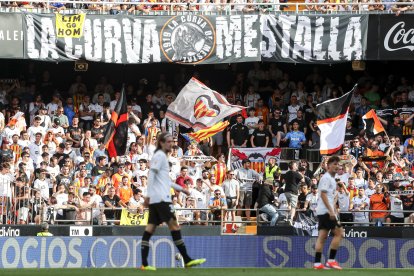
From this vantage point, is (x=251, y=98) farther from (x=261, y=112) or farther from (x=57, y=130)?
(x=57, y=130)

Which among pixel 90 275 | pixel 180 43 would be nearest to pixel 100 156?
pixel 180 43

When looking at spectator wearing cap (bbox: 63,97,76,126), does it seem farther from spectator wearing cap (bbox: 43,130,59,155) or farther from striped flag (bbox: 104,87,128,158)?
striped flag (bbox: 104,87,128,158)

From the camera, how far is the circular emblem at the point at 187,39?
3241 cm

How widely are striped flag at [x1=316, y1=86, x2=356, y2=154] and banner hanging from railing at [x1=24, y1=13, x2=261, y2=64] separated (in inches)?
127

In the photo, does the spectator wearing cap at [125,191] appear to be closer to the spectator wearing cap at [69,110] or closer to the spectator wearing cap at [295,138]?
the spectator wearing cap at [69,110]

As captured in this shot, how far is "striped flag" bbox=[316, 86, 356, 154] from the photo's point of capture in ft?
97.8

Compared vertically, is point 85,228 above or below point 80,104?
below

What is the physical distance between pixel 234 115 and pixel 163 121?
2200 mm

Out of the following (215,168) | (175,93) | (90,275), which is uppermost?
(175,93)

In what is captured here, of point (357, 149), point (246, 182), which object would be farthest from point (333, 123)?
point (246, 182)

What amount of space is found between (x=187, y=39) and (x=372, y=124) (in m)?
5.82

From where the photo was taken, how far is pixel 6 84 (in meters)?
34.2

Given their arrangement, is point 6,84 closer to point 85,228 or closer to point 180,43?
point 180,43

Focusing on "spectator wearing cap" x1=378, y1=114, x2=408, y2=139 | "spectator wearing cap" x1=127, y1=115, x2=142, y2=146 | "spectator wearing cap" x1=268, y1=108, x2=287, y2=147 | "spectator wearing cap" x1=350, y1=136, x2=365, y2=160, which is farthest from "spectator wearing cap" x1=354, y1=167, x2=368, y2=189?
"spectator wearing cap" x1=127, y1=115, x2=142, y2=146
